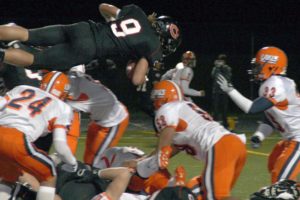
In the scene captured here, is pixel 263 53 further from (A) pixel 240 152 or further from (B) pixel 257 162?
(B) pixel 257 162

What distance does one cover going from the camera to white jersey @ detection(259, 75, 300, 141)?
674 cm

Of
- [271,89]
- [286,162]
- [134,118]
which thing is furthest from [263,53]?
[134,118]

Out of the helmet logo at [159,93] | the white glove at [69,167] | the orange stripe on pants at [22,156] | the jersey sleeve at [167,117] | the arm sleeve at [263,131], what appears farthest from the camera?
the arm sleeve at [263,131]

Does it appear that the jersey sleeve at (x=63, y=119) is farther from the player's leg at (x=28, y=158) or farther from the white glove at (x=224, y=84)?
the white glove at (x=224, y=84)

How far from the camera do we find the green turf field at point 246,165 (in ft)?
27.3

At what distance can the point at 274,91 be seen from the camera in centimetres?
674

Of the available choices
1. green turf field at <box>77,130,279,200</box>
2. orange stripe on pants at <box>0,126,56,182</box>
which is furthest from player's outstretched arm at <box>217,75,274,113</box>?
orange stripe on pants at <box>0,126,56,182</box>

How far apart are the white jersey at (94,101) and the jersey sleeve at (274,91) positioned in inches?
64.5

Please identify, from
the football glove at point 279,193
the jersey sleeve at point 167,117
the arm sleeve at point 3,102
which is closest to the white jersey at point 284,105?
the jersey sleeve at point 167,117

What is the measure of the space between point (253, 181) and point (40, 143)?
274 cm

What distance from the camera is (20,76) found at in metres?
7.78

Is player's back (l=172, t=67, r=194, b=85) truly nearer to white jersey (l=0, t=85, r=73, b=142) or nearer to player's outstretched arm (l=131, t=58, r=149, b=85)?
player's outstretched arm (l=131, t=58, r=149, b=85)

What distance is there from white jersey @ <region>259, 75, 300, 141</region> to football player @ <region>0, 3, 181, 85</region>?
0.97m

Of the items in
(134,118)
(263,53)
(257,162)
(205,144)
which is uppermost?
(263,53)
